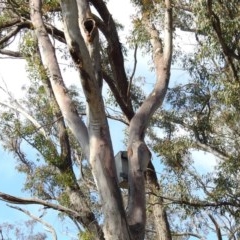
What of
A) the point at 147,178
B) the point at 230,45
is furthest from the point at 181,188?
the point at 230,45

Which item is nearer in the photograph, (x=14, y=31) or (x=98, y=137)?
(x=98, y=137)

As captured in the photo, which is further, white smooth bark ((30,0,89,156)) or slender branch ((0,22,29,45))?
slender branch ((0,22,29,45))

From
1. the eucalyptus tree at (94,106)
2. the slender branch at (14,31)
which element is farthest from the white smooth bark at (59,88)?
the slender branch at (14,31)

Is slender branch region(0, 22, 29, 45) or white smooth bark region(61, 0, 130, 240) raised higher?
slender branch region(0, 22, 29, 45)

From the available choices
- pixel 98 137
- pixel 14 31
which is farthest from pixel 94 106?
pixel 14 31

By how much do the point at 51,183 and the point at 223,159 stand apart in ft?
9.33

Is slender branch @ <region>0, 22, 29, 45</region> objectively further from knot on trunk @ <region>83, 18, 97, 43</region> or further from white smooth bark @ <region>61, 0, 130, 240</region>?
white smooth bark @ <region>61, 0, 130, 240</region>

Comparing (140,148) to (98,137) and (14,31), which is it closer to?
(98,137)

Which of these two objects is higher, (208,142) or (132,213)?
(208,142)

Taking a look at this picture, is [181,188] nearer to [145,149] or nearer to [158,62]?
[158,62]

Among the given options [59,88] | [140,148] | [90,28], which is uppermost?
[90,28]

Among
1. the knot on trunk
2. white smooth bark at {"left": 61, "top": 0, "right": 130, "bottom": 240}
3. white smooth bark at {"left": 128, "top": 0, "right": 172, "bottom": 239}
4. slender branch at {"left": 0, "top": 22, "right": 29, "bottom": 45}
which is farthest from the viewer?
slender branch at {"left": 0, "top": 22, "right": 29, "bottom": 45}

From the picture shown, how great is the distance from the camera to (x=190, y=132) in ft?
30.2

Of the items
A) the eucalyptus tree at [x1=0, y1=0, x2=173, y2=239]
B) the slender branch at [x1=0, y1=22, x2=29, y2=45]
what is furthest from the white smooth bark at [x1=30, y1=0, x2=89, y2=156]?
the slender branch at [x1=0, y1=22, x2=29, y2=45]
